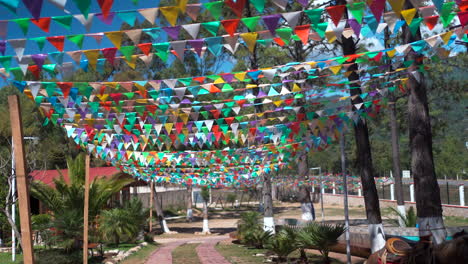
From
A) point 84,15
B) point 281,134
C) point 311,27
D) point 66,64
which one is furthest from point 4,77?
point 281,134

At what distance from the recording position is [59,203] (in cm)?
1577

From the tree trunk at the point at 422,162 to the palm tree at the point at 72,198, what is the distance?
997 cm

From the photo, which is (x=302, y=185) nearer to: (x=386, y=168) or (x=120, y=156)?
(x=120, y=156)

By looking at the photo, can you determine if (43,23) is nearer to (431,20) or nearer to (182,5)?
(182,5)

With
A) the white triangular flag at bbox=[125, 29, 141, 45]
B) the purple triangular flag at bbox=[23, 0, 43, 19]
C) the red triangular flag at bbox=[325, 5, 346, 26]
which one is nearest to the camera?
the purple triangular flag at bbox=[23, 0, 43, 19]

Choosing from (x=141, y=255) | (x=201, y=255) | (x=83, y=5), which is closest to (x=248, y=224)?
(x=201, y=255)

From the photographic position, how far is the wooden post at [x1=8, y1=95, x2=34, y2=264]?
4891 millimetres

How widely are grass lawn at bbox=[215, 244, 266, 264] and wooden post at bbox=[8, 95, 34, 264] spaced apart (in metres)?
8.20

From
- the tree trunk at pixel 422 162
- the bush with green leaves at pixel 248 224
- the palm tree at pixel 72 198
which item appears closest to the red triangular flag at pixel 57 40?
the tree trunk at pixel 422 162

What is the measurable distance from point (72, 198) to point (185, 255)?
4.24 m

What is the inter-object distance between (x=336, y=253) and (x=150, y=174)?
698 cm

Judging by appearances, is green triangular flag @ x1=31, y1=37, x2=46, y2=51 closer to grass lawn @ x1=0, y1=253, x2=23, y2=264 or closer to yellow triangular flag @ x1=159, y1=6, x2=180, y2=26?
yellow triangular flag @ x1=159, y1=6, x2=180, y2=26

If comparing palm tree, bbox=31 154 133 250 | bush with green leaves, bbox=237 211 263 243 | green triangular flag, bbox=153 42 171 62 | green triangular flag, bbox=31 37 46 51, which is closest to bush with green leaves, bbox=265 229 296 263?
bush with green leaves, bbox=237 211 263 243

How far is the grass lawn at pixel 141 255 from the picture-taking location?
1365 cm
